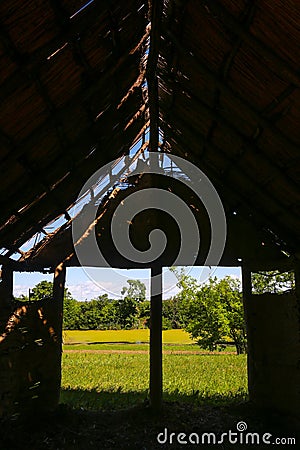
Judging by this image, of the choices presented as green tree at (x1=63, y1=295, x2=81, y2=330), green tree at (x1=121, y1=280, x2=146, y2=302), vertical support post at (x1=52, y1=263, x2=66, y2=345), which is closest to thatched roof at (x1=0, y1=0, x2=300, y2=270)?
vertical support post at (x1=52, y1=263, x2=66, y2=345)

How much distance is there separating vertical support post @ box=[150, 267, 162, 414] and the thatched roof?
2.56m

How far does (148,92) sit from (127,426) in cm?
543

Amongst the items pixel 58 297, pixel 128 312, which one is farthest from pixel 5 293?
pixel 128 312

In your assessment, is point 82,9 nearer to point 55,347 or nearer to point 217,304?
point 55,347

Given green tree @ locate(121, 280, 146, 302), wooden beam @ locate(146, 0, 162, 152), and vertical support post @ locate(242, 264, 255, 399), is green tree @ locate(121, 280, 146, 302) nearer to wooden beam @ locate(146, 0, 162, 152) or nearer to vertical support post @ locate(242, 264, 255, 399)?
vertical support post @ locate(242, 264, 255, 399)

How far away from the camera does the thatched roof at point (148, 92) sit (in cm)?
301

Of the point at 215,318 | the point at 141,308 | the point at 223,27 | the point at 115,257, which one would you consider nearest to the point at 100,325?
the point at 141,308

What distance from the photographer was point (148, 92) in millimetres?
5004

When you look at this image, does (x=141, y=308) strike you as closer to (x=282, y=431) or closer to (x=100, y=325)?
(x=100, y=325)

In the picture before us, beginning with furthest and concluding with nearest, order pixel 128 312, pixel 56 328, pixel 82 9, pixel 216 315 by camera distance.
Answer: pixel 128 312
pixel 216 315
pixel 56 328
pixel 82 9

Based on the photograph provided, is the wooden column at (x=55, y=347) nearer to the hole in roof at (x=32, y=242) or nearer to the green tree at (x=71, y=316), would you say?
the hole in roof at (x=32, y=242)

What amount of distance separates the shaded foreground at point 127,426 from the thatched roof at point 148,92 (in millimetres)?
2956

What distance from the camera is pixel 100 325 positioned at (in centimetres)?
3394

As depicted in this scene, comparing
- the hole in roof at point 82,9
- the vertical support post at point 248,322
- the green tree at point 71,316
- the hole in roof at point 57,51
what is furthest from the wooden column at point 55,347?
the green tree at point 71,316
